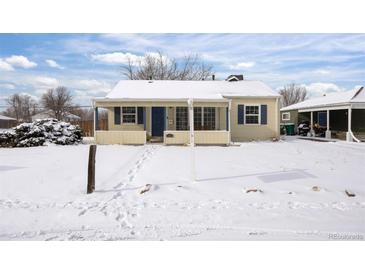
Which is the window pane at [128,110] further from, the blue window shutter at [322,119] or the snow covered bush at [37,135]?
the blue window shutter at [322,119]

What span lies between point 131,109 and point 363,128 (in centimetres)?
1602

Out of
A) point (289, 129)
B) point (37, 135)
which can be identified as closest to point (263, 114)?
point (289, 129)

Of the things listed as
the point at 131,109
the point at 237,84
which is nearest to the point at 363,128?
the point at 237,84

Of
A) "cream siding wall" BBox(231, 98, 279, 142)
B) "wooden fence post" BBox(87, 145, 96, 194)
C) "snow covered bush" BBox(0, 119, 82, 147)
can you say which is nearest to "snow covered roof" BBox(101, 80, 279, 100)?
"cream siding wall" BBox(231, 98, 279, 142)

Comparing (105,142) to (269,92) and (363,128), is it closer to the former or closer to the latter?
(269,92)

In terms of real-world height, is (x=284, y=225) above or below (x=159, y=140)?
below

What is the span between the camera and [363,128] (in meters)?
19.9

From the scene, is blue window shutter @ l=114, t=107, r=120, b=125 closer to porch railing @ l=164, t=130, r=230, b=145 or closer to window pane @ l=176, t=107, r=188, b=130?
window pane @ l=176, t=107, r=188, b=130

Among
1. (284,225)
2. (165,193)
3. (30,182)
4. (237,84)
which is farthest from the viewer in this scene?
(237,84)

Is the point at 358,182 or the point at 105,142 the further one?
the point at 105,142

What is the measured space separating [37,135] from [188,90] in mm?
8842

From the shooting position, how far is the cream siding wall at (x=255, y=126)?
1706 centimetres

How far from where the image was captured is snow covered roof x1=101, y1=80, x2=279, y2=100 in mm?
16062

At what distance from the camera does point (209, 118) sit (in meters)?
16.9
